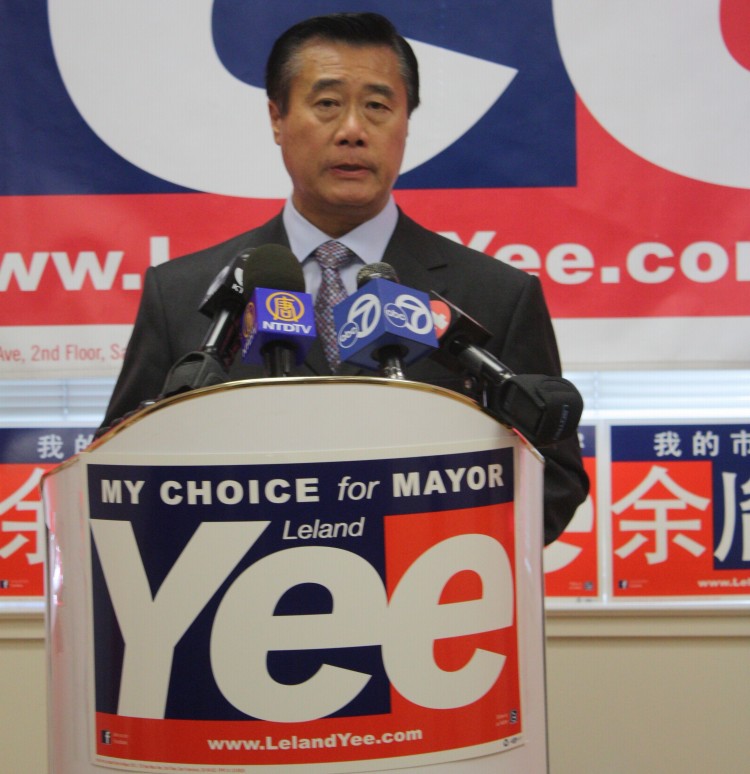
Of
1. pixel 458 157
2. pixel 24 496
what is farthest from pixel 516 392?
pixel 24 496

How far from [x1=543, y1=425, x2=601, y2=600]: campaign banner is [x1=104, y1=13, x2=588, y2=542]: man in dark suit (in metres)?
0.80

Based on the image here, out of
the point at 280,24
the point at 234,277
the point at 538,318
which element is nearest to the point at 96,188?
the point at 280,24

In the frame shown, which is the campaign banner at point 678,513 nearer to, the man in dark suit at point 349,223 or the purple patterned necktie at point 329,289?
the man in dark suit at point 349,223

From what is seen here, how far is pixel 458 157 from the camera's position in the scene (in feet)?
6.85

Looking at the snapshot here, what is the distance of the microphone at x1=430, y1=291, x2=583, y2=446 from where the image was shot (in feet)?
2.64

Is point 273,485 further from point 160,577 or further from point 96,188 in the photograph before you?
point 96,188

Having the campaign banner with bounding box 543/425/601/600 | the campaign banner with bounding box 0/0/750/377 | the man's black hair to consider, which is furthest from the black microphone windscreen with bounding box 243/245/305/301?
the campaign banner with bounding box 543/425/601/600

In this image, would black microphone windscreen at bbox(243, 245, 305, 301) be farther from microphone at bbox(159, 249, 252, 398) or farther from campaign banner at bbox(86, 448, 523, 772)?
campaign banner at bbox(86, 448, 523, 772)

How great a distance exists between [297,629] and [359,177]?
0.74m

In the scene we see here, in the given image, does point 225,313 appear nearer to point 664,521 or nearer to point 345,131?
point 345,131

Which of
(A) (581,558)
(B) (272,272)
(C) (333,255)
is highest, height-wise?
(C) (333,255)

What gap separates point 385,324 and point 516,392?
12 centimetres

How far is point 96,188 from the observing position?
6.91 feet

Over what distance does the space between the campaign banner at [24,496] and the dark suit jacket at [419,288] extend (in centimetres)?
90
